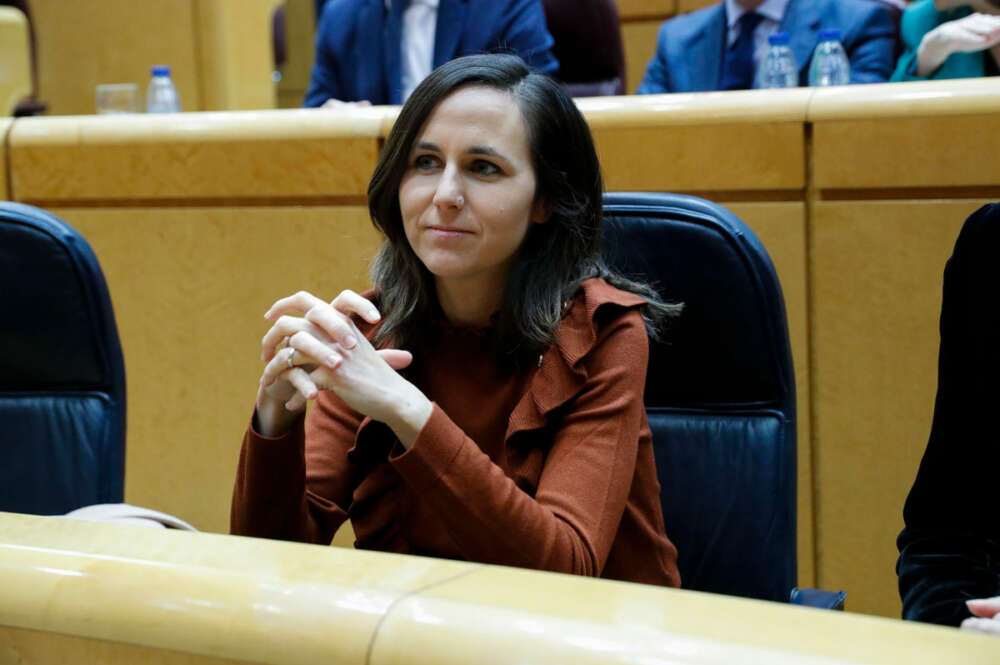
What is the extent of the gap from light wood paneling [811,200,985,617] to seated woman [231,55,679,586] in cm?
61

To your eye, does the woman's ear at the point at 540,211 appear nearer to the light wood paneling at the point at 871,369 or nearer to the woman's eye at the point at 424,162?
the woman's eye at the point at 424,162

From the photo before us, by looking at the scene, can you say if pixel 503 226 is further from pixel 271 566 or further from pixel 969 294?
pixel 271 566

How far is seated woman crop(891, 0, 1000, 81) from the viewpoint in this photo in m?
2.24

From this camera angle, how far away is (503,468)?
1.18 meters

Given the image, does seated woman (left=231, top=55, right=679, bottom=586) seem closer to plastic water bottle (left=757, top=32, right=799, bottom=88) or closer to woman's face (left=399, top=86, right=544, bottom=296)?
woman's face (left=399, top=86, right=544, bottom=296)

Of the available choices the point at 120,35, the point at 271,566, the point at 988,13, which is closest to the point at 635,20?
the point at 120,35

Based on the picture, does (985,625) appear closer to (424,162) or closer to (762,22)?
(424,162)

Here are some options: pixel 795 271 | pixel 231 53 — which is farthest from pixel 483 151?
pixel 231 53

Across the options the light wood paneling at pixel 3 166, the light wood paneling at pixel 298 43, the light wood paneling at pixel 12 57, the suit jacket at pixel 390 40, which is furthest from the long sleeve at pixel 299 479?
the light wood paneling at pixel 298 43

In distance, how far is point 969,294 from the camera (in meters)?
1.03

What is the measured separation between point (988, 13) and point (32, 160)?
1.86m

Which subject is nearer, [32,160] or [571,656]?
[571,656]

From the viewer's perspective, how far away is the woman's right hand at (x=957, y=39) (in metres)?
2.23

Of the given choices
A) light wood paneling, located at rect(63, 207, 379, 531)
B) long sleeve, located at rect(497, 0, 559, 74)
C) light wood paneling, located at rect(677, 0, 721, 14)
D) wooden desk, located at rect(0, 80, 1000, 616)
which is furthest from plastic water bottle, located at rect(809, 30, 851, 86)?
light wood paneling, located at rect(677, 0, 721, 14)
